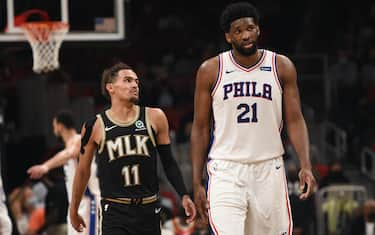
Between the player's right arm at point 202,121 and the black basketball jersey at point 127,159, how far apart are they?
36 centimetres

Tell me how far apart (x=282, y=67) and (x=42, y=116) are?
12.7 meters

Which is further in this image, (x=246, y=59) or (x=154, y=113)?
(x=154, y=113)

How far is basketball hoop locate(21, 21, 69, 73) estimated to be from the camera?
39.1 feet

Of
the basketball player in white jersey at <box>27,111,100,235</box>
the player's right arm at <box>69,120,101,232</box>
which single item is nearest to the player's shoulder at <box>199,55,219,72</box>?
the player's right arm at <box>69,120,101,232</box>

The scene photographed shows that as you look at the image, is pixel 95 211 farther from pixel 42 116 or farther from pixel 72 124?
pixel 42 116

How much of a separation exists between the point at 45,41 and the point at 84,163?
4.58 metres

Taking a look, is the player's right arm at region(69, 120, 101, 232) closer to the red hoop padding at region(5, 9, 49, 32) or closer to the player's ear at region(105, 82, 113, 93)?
the player's ear at region(105, 82, 113, 93)

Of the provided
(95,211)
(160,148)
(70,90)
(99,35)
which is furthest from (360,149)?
(160,148)

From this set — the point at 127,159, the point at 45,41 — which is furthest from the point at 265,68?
the point at 45,41

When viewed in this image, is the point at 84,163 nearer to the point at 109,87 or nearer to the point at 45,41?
the point at 109,87

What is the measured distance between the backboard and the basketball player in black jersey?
4.71 m

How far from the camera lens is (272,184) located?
731cm

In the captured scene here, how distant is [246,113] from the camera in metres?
7.34

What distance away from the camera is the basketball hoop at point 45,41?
39.1 ft
